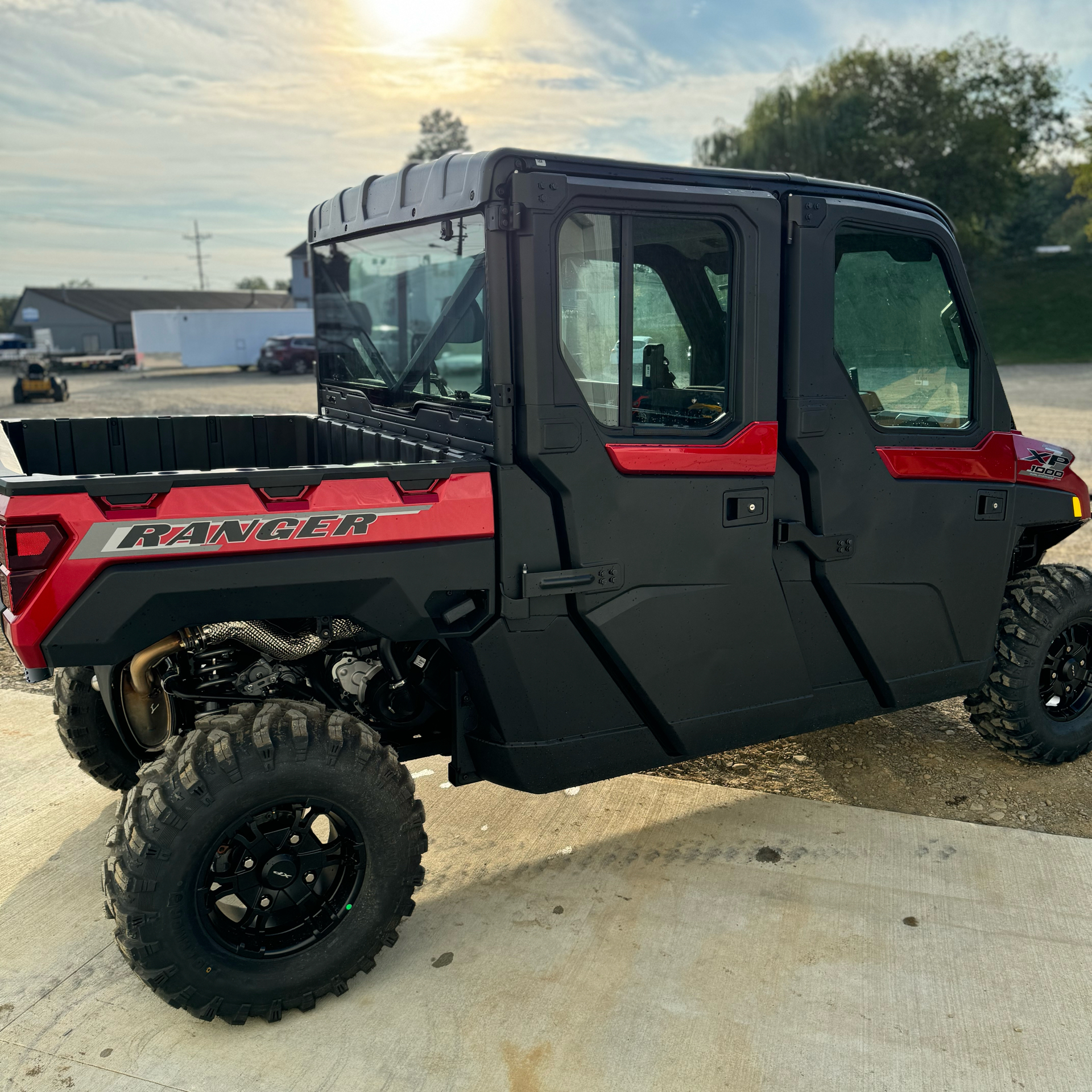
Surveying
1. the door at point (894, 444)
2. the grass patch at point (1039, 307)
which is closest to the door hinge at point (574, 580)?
the door at point (894, 444)

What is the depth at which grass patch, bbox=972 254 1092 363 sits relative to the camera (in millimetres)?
33469

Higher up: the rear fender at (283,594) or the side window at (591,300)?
the side window at (591,300)

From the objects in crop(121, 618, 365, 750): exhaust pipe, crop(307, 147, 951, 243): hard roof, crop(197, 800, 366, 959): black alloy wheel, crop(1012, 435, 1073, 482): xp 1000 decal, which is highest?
crop(307, 147, 951, 243): hard roof

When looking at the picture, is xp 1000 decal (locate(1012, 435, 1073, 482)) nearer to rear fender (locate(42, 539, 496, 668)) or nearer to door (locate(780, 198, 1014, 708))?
door (locate(780, 198, 1014, 708))

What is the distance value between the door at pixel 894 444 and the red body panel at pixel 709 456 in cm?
11

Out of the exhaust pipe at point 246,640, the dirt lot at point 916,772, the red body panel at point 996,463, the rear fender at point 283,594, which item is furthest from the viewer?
the dirt lot at point 916,772

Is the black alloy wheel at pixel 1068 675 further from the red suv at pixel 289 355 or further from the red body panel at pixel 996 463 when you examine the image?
the red suv at pixel 289 355

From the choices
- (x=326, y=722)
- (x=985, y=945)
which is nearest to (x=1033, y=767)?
(x=985, y=945)

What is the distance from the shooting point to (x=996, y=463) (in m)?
3.73

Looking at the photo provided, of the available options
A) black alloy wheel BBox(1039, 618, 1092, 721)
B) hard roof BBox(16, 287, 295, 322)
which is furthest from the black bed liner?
hard roof BBox(16, 287, 295, 322)

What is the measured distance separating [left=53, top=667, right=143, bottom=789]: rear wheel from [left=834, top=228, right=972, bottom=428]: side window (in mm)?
2955

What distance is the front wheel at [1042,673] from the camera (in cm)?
404

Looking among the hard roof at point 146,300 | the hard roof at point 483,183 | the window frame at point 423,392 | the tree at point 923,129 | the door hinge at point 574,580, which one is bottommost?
the door hinge at point 574,580

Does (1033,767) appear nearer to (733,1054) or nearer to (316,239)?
(733,1054)
